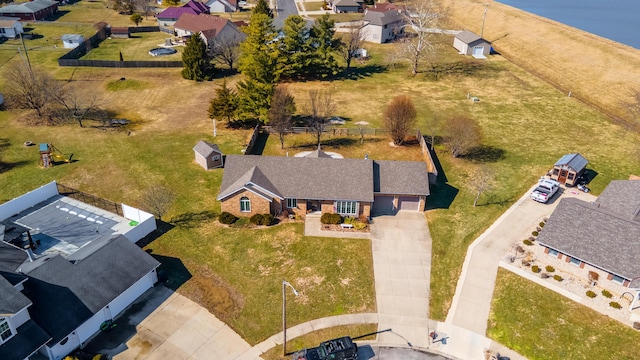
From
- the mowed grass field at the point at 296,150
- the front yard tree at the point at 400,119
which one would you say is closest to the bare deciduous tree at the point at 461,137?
the mowed grass field at the point at 296,150

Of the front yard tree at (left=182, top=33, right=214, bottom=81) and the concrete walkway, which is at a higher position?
the front yard tree at (left=182, top=33, right=214, bottom=81)

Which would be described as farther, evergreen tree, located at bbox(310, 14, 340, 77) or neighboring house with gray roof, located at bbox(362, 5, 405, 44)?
neighboring house with gray roof, located at bbox(362, 5, 405, 44)

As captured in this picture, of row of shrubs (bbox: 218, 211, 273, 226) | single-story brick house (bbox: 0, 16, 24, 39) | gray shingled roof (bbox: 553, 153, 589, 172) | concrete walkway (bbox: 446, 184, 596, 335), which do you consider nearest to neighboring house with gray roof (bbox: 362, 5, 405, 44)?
gray shingled roof (bbox: 553, 153, 589, 172)

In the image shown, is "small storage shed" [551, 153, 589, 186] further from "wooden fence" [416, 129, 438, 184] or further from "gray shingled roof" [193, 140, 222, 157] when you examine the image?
"gray shingled roof" [193, 140, 222, 157]

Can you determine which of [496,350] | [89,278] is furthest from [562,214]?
[89,278]

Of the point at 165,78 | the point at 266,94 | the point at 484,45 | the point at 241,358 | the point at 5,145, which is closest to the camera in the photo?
the point at 241,358

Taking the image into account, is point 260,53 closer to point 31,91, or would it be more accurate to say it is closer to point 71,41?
point 31,91

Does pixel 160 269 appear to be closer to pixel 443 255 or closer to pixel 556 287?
pixel 443 255
